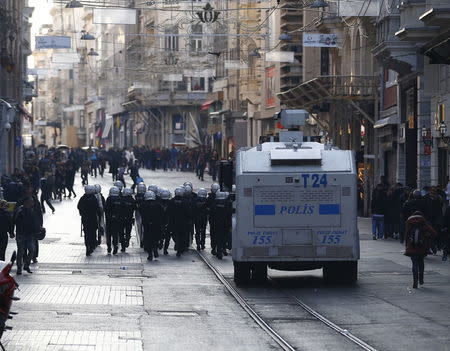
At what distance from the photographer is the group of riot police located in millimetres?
31016

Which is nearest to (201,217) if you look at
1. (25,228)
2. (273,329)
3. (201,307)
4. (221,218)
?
(221,218)

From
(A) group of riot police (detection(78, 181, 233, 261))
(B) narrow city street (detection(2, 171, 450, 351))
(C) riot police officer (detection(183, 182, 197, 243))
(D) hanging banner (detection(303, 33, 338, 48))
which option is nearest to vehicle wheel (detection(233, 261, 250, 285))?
(B) narrow city street (detection(2, 171, 450, 351))

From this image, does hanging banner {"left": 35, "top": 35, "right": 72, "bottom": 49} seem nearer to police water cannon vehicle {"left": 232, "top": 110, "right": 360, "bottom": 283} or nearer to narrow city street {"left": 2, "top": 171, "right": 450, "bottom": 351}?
narrow city street {"left": 2, "top": 171, "right": 450, "bottom": 351}

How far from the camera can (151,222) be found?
1214 inches

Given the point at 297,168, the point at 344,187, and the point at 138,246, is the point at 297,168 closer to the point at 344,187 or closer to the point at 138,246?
the point at 344,187

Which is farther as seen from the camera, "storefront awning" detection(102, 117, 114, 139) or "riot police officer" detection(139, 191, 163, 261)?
"storefront awning" detection(102, 117, 114, 139)

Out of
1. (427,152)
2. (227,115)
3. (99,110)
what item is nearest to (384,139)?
(427,152)

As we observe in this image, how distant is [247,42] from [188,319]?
5902 centimetres

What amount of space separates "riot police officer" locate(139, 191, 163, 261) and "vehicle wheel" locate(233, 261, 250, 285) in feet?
20.1

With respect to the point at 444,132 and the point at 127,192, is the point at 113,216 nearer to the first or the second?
the point at 127,192

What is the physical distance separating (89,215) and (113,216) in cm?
83

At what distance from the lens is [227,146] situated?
302 feet

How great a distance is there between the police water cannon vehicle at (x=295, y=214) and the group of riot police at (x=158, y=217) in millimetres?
6635

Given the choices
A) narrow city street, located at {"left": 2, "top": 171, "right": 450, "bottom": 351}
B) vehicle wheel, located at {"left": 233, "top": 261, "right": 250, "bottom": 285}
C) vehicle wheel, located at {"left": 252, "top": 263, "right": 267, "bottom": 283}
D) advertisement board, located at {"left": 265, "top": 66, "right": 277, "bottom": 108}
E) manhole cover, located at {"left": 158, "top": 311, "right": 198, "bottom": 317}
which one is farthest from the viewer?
advertisement board, located at {"left": 265, "top": 66, "right": 277, "bottom": 108}
